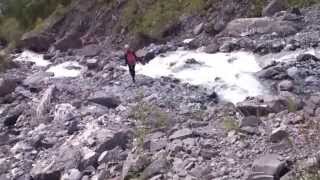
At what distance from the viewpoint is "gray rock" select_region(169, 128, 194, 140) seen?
32.7 ft

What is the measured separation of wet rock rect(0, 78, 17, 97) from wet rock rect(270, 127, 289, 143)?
11.4 meters

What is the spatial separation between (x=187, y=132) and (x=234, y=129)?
876 millimetres

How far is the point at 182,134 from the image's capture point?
10.1 metres

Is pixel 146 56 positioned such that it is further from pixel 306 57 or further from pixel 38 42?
pixel 38 42

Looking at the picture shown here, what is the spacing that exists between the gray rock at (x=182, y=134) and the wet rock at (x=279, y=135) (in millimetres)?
1581

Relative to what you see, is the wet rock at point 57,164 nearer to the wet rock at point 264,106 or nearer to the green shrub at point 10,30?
the wet rock at point 264,106

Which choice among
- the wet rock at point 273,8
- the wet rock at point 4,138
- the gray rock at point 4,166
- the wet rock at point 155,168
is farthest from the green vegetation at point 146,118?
the wet rock at point 273,8

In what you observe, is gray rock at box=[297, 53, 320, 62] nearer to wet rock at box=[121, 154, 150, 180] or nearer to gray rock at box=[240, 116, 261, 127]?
gray rock at box=[240, 116, 261, 127]

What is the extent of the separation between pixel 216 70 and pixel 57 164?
709 centimetres

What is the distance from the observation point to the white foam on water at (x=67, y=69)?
20356mm

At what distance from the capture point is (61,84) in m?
17.4

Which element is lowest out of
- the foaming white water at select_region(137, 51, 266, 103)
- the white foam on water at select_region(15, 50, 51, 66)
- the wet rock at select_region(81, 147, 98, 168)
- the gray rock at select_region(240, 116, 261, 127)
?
the white foam on water at select_region(15, 50, 51, 66)

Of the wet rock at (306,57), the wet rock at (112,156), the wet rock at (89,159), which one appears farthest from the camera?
the wet rock at (306,57)

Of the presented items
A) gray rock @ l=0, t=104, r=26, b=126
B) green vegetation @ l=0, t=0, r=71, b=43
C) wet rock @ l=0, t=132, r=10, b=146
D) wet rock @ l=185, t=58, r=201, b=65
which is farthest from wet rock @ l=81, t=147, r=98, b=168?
green vegetation @ l=0, t=0, r=71, b=43
